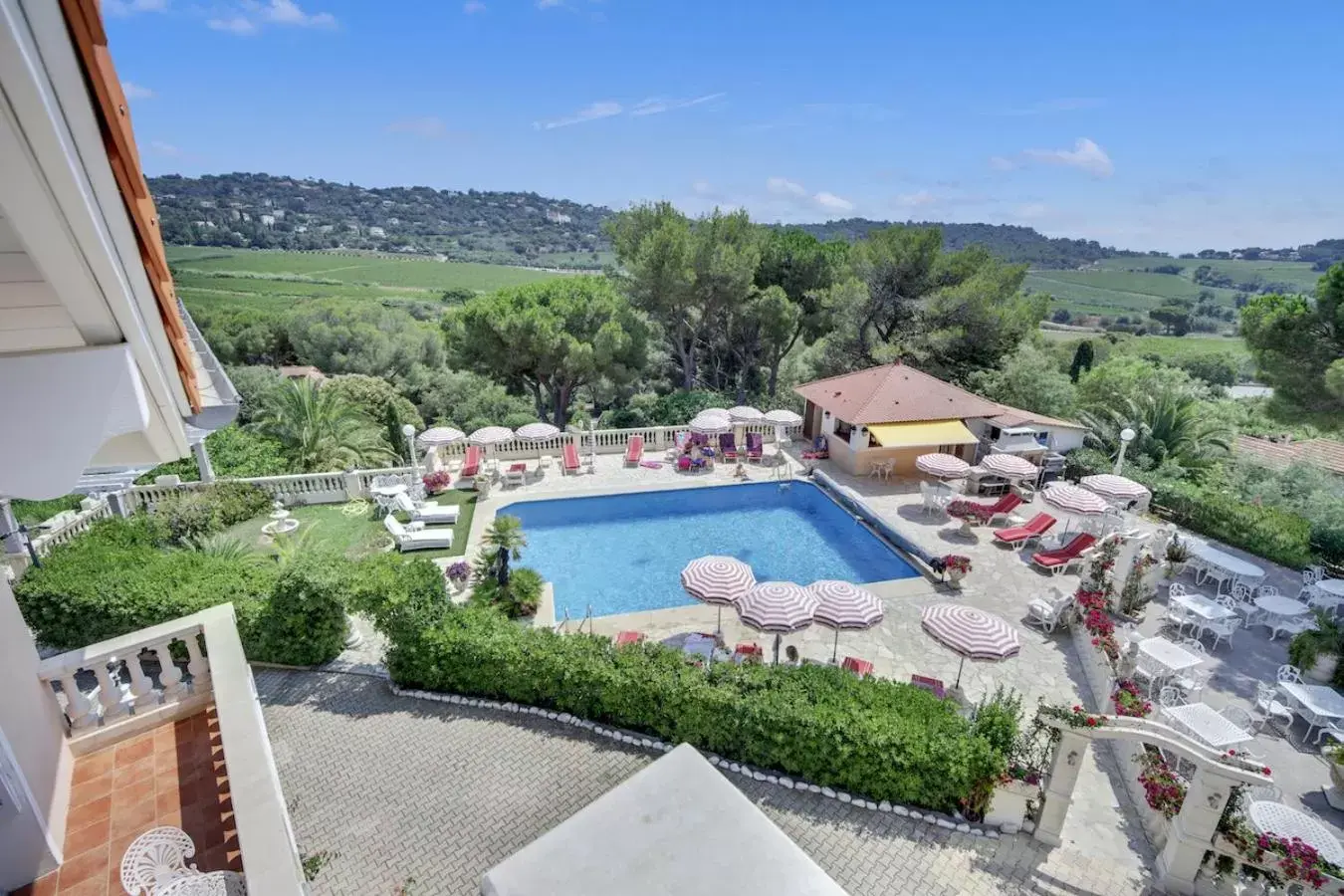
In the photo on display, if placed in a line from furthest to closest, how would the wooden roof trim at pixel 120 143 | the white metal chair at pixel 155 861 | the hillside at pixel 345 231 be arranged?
the hillside at pixel 345 231 < the white metal chair at pixel 155 861 < the wooden roof trim at pixel 120 143

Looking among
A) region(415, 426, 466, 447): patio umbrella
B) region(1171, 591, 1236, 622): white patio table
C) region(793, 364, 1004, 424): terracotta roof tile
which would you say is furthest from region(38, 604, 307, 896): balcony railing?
region(793, 364, 1004, 424): terracotta roof tile

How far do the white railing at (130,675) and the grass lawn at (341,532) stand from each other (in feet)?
31.2

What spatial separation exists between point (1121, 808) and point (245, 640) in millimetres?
15399

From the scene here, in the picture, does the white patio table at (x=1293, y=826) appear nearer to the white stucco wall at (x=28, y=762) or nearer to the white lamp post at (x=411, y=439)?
the white stucco wall at (x=28, y=762)

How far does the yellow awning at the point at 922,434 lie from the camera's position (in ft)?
72.6

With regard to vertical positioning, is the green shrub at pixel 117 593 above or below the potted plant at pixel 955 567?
above

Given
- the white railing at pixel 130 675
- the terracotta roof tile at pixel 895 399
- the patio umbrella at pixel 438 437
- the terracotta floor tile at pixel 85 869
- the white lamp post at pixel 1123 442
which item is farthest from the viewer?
the terracotta roof tile at pixel 895 399

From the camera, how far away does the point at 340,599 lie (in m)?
11.9

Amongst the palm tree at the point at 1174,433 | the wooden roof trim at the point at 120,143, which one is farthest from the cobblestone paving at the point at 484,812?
the palm tree at the point at 1174,433

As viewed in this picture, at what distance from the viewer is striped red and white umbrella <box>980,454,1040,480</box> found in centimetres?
1930

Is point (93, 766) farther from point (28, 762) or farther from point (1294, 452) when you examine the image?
point (1294, 452)

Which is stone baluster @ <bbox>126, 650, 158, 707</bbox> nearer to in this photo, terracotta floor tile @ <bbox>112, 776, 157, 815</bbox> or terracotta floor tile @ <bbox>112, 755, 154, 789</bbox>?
terracotta floor tile @ <bbox>112, 755, 154, 789</bbox>

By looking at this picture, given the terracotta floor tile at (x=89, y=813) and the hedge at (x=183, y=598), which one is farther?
the hedge at (x=183, y=598)

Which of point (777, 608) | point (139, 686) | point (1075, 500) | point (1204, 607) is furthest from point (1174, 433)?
point (139, 686)
